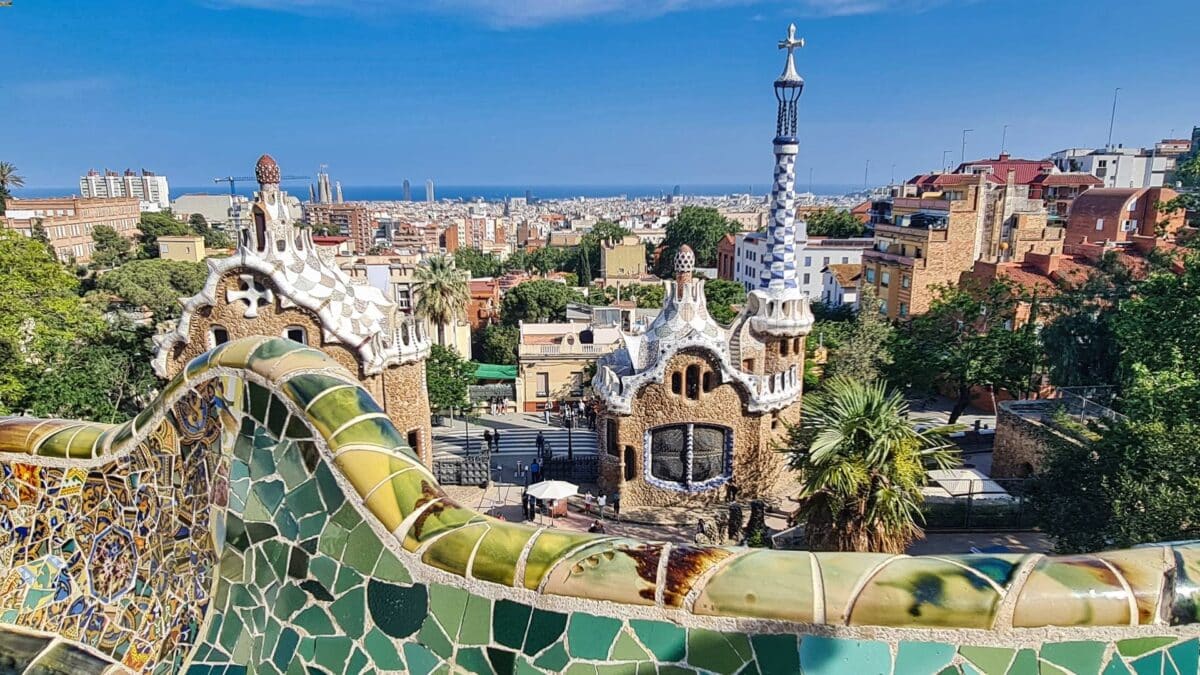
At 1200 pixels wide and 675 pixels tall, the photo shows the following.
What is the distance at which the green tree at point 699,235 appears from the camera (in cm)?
7312

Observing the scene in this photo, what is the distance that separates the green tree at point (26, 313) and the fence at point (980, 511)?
1973 cm

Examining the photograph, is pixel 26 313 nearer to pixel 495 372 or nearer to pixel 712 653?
pixel 712 653

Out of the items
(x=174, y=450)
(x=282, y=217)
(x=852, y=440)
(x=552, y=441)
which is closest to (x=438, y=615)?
(x=174, y=450)

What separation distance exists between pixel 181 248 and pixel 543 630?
207ft

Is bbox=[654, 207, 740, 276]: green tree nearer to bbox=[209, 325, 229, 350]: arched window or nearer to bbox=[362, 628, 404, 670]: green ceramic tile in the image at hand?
bbox=[209, 325, 229, 350]: arched window

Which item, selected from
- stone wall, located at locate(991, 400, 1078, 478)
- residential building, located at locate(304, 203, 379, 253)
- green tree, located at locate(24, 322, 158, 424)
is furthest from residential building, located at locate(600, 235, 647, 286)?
residential building, located at locate(304, 203, 379, 253)

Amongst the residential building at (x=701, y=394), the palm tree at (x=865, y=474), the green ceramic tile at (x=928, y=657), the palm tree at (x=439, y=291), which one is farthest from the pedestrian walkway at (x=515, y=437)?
the green ceramic tile at (x=928, y=657)

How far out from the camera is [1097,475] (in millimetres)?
12836

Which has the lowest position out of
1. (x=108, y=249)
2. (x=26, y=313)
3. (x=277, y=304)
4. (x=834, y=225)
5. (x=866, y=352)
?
(x=866, y=352)

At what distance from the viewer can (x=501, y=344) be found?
129 feet

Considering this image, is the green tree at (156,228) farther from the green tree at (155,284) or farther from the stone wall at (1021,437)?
the stone wall at (1021,437)

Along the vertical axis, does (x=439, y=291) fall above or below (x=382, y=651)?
below

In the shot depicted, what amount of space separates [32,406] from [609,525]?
14.0 meters

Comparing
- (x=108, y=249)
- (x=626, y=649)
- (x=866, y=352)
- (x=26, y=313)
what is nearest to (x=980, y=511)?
(x=866, y=352)
